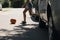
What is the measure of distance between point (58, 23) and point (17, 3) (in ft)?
126

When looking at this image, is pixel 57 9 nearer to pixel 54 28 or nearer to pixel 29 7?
pixel 54 28

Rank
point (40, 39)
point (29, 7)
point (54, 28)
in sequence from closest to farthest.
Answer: point (54, 28), point (40, 39), point (29, 7)

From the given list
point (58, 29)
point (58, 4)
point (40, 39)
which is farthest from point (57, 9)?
point (40, 39)

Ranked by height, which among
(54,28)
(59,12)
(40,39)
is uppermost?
(59,12)

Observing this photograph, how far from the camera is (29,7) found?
13875 mm

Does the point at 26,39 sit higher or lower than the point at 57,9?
lower

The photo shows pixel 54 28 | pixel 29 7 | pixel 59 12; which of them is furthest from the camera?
pixel 29 7

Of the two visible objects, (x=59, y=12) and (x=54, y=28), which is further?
(x=54, y=28)

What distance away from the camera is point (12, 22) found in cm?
1416

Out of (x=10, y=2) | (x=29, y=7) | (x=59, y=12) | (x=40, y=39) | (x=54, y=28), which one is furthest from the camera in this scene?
(x=10, y=2)

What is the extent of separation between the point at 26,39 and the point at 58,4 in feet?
12.1

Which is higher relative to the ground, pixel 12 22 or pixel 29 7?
pixel 29 7

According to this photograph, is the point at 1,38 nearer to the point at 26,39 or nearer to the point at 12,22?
the point at 26,39

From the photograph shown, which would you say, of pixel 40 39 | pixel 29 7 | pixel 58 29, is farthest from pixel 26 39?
pixel 29 7
